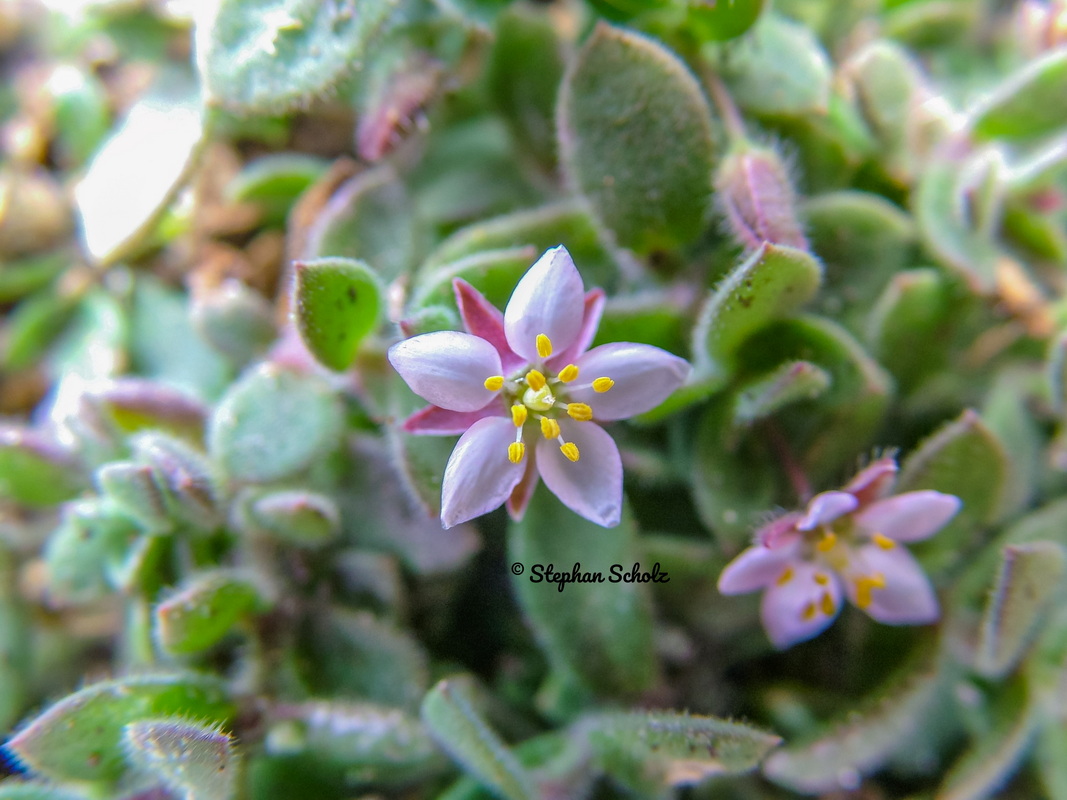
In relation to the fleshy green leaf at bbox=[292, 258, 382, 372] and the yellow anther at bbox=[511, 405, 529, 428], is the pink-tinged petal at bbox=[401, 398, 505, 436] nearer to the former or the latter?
the yellow anther at bbox=[511, 405, 529, 428]

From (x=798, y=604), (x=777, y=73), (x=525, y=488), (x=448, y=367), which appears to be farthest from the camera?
(x=777, y=73)

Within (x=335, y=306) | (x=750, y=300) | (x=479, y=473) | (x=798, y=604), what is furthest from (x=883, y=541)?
(x=335, y=306)

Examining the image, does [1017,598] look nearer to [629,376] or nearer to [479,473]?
[629,376]

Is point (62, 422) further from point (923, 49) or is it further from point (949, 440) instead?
point (923, 49)

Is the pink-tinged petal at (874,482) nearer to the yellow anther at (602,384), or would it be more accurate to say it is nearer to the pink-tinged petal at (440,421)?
the yellow anther at (602,384)

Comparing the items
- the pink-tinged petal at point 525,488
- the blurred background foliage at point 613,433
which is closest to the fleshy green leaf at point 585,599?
the blurred background foliage at point 613,433

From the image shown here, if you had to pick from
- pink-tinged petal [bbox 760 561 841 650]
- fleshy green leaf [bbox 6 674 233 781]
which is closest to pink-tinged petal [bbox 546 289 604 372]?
pink-tinged petal [bbox 760 561 841 650]

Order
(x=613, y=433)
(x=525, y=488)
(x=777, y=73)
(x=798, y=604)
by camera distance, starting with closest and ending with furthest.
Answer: (x=525, y=488) → (x=798, y=604) → (x=613, y=433) → (x=777, y=73)

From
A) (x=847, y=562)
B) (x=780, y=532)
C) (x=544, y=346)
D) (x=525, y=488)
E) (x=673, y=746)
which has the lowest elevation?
(x=673, y=746)
